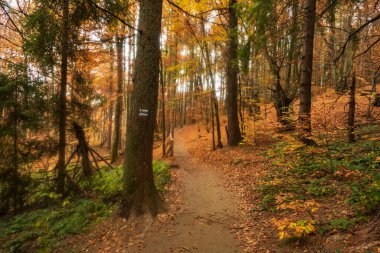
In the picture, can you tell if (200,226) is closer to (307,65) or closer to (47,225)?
(47,225)

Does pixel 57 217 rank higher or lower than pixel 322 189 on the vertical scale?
lower

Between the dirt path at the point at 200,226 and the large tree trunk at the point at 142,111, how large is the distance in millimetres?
799

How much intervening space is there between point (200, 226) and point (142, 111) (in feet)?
9.65

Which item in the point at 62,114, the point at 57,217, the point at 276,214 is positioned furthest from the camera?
the point at 62,114

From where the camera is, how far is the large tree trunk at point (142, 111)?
5.38 m

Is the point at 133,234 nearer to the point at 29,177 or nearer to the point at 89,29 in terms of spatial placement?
the point at 29,177

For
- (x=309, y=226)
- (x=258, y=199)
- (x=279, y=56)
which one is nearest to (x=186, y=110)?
(x=279, y=56)

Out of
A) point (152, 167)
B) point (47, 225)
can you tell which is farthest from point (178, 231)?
point (47, 225)

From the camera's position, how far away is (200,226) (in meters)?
5.23

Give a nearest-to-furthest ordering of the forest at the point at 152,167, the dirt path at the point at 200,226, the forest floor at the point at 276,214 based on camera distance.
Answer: the forest floor at the point at 276,214
the forest at the point at 152,167
the dirt path at the point at 200,226

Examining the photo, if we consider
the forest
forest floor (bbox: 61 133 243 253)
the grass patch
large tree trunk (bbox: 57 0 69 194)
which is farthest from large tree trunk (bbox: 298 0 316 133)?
large tree trunk (bbox: 57 0 69 194)

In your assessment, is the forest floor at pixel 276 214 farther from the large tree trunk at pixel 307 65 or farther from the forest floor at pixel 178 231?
the large tree trunk at pixel 307 65

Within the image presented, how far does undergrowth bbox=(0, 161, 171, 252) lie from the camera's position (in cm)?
553

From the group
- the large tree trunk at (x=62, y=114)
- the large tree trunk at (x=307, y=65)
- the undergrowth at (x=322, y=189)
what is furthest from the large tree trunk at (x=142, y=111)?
the large tree trunk at (x=307, y=65)
